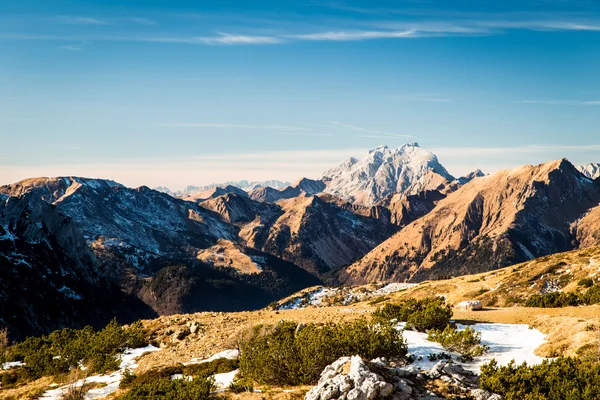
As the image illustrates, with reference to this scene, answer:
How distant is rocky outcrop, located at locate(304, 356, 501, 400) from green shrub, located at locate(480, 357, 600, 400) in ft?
2.99

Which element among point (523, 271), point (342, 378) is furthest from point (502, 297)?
point (342, 378)

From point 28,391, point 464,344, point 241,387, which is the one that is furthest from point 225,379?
point 28,391

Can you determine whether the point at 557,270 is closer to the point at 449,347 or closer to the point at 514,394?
the point at 449,347

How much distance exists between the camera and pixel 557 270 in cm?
11350

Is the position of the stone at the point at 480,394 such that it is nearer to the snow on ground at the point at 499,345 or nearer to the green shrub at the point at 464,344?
the snow on ground at the point at 499,345

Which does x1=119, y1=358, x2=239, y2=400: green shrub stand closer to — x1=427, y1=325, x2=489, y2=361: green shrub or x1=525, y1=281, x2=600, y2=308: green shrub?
x1=427, y1=325, x2=489, y2=361: green shrub

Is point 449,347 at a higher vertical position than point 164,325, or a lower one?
higher

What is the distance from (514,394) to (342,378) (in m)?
10.2

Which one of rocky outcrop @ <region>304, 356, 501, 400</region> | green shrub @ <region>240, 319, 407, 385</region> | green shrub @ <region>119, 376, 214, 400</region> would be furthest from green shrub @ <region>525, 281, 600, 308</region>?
green shrub @ <region>119, 376, 214, 400</region>

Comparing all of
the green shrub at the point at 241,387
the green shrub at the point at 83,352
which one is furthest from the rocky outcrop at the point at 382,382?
the green shrub at the point at 83,352

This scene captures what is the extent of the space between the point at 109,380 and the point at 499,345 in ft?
125

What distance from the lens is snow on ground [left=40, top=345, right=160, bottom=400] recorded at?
37.4 metres

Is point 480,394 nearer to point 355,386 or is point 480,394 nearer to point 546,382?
point 546,382

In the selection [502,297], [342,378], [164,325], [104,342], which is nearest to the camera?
[342,378]
